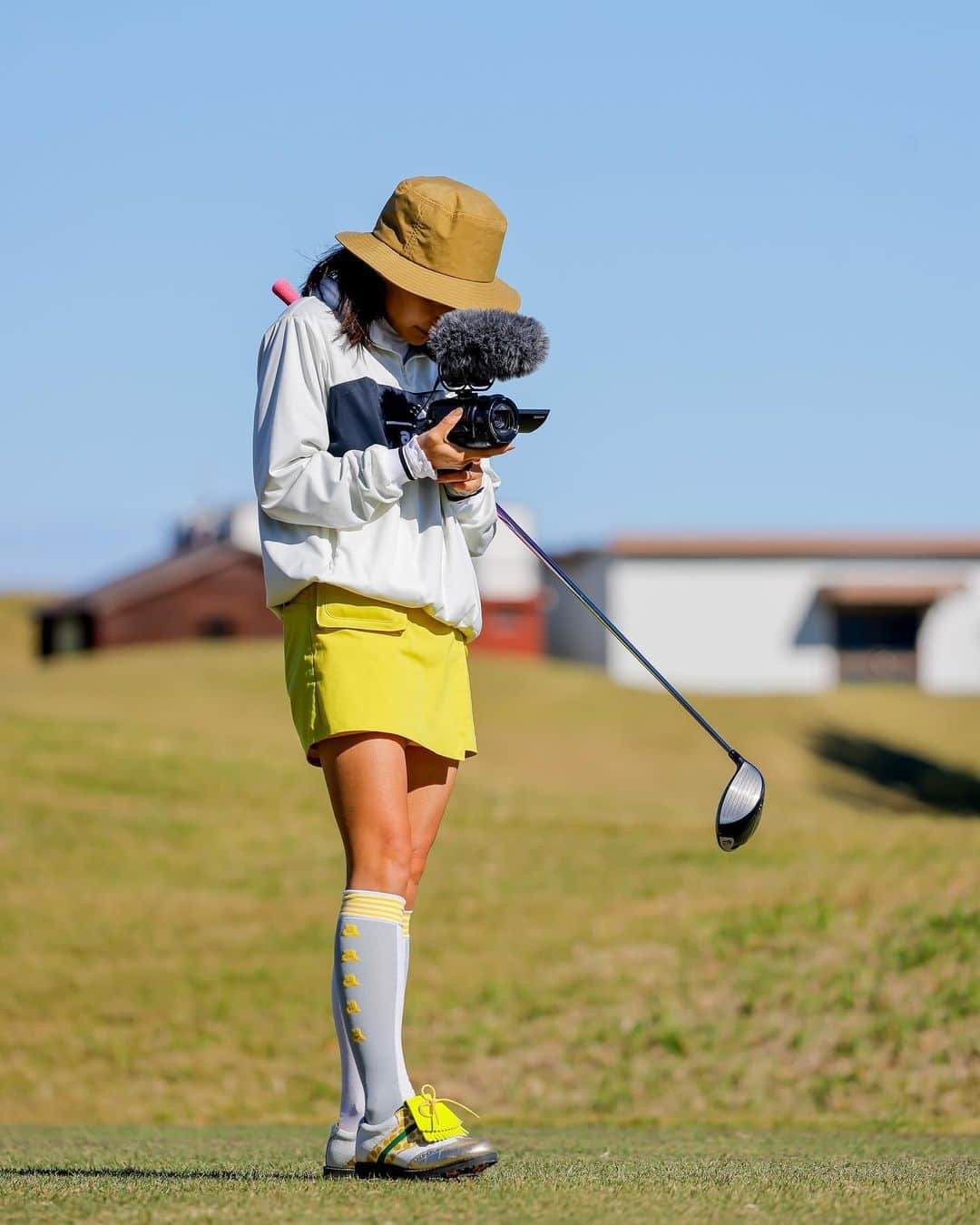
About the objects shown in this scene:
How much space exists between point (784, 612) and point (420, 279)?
48244mm

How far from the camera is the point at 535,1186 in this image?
3688mm

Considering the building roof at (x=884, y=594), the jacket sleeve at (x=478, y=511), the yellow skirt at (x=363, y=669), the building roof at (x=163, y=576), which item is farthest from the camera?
the building roof at (x=163, y=576)

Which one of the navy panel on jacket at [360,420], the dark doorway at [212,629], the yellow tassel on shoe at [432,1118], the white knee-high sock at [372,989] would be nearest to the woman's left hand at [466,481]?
the navy panel on jacket at [360,420]

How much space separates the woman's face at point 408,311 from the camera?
13.8 ft

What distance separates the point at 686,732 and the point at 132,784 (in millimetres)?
22615

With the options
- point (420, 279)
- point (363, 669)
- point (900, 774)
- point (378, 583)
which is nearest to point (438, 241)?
point (420, 279)

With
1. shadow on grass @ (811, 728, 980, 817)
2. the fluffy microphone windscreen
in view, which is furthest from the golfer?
shadow on grass @ (811, 728, 980, 817)

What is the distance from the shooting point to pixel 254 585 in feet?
173

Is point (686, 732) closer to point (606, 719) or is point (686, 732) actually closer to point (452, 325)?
point (606, 719)

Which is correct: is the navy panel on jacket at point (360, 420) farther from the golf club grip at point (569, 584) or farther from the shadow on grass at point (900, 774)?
the shadow on grass at point (900, 774)

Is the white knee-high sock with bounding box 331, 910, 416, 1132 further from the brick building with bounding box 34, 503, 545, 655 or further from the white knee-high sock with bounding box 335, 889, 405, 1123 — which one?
the brick building with bounding box 34, 503, 545, 655

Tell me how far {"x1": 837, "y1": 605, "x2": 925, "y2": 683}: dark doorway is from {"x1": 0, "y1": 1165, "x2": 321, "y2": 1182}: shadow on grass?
48.8 metres

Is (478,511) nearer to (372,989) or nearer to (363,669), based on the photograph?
(363,669)

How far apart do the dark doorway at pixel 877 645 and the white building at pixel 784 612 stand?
0.03 meters
